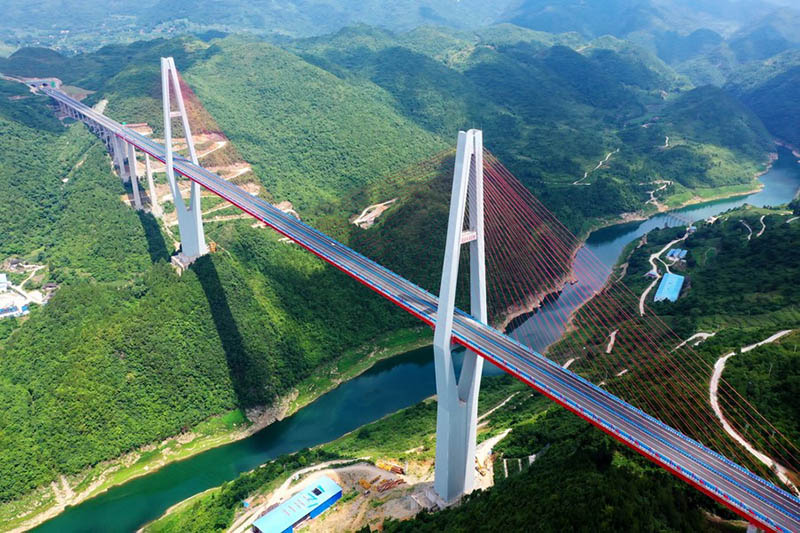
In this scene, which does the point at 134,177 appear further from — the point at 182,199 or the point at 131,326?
the point at 131,326

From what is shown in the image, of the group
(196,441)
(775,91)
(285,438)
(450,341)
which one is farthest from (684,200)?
(196,441)

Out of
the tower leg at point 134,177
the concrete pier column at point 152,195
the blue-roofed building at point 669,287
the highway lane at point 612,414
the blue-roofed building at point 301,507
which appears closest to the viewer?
the highway lane at point 612,414

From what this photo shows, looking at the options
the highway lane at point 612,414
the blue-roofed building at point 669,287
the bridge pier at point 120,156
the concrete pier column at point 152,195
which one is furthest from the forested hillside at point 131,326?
the blue-roofed building at point 669,287

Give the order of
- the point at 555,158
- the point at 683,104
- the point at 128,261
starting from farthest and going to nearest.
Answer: the point at 683,104 < the point at 555,158 < the point at 128,261

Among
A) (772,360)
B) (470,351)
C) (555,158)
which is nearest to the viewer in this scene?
(470,351)

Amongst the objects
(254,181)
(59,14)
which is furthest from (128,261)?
(59,14)

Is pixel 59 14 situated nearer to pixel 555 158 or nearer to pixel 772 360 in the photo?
pixel 555 158

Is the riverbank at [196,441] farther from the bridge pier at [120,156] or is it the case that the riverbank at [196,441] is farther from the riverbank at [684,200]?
the riverbank at [684,200]
